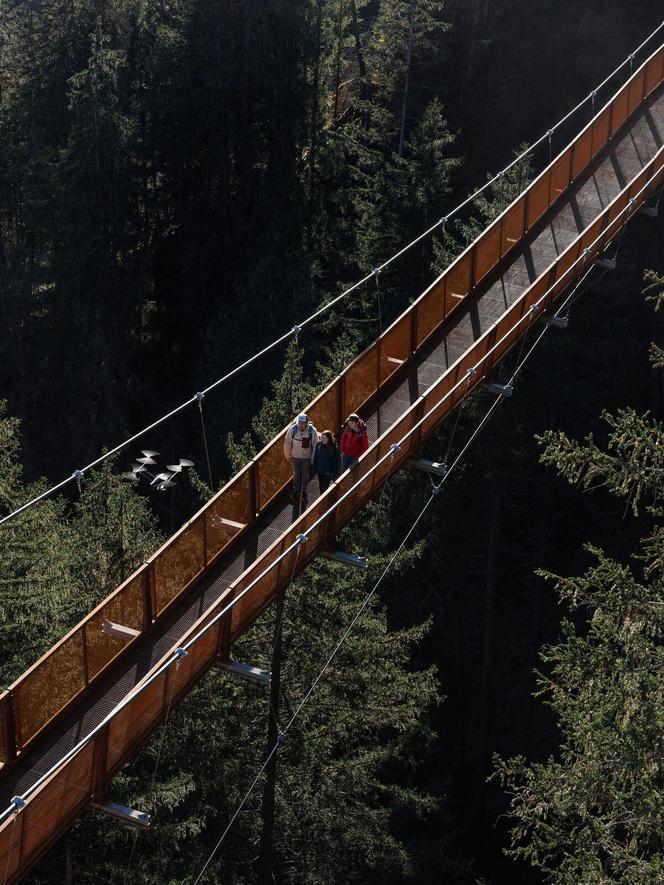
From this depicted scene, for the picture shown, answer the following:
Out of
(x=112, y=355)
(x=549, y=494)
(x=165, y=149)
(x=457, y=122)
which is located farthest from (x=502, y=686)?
(x=165, y=149)

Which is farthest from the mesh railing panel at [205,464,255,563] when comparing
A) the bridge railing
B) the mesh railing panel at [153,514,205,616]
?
the mesh railing panel at [153,514,205,616]

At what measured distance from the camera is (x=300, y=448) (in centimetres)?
1426

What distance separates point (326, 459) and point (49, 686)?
453 cm

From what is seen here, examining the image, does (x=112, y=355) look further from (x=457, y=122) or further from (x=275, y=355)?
(x=457, y=122)

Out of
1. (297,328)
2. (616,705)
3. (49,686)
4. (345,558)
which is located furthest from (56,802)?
(297,328)

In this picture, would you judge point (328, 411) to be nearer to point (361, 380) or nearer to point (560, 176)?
point (361, 380)

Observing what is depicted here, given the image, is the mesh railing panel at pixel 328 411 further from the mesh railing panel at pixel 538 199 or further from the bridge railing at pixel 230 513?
the mesh railing panel at pixel 538 199

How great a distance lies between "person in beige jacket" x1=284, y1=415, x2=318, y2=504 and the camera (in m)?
14.2

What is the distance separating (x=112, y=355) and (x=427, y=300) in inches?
933

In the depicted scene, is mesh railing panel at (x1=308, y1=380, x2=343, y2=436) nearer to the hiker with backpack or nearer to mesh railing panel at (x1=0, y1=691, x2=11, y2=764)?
the hiker with backpack

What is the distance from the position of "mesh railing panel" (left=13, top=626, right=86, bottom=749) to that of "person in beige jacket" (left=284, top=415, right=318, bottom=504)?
3.63 meters

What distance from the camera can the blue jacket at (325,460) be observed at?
1448 centimetres

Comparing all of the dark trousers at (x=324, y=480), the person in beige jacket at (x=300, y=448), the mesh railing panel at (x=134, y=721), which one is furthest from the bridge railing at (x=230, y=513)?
the mesh railing panel at (x=134, y=721)

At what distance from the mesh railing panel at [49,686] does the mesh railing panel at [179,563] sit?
1.38 metres
